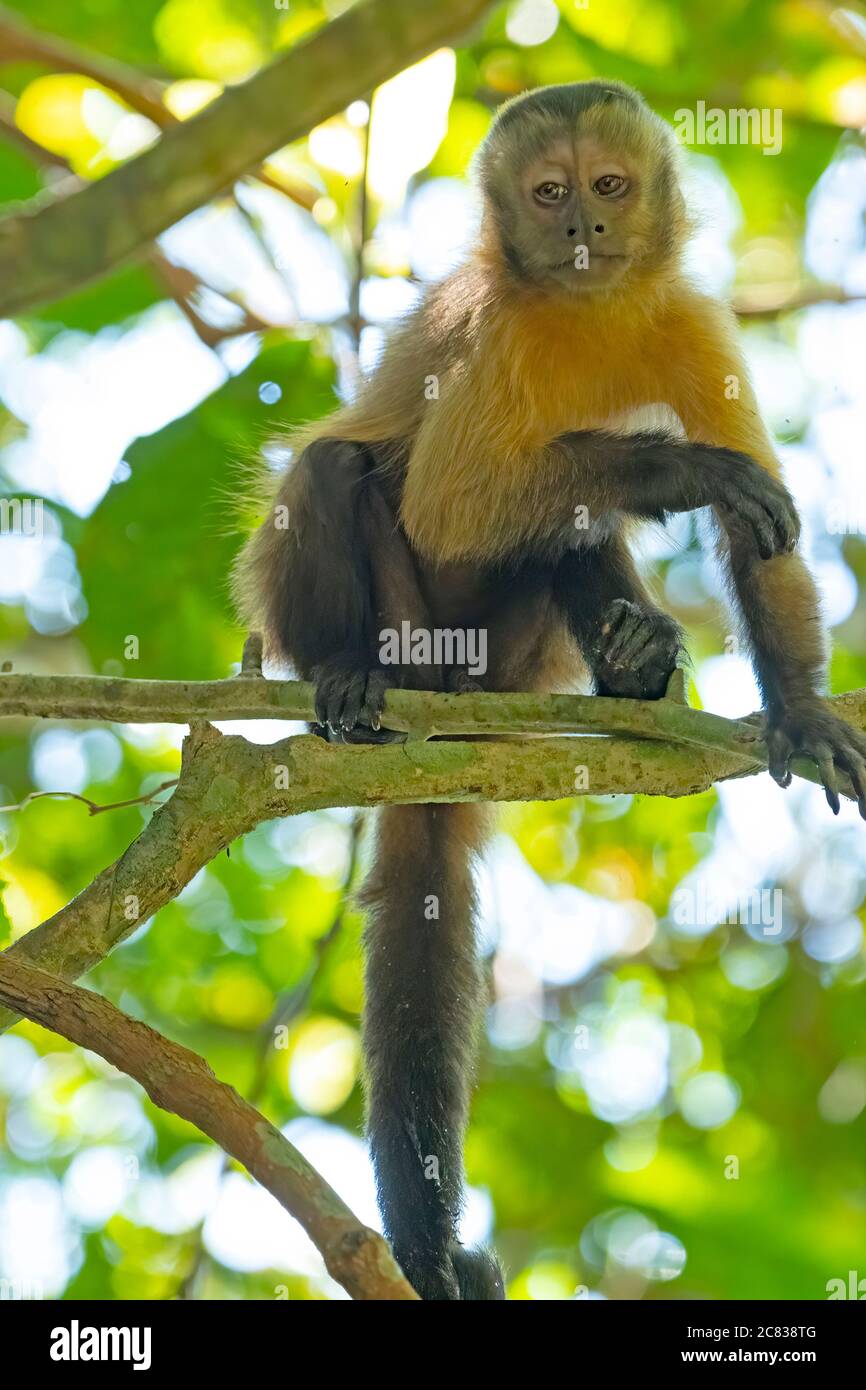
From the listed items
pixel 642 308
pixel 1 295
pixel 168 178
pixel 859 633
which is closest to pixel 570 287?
pixel 642 308

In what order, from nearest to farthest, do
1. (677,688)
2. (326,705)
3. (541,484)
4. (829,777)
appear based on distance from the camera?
(829,777), (677,688), (326,705), (541,484)

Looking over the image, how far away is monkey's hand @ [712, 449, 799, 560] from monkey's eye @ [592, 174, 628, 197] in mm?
1542

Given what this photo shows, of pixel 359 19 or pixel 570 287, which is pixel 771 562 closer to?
pixel 570 287

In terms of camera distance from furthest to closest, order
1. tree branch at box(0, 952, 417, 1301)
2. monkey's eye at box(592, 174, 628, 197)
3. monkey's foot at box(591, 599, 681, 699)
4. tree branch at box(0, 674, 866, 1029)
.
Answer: monkey's eye at box(592, 174, 628, 197) < monkey's foot at box(591, 599, 681, 699) < tree branch at box(0, 674, 866, 1029) < tree branch at box(0, 952, 417, 1301)

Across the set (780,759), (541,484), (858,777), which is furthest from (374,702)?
(858,777)

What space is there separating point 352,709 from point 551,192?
264 cm

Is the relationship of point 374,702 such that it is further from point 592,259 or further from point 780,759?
point 592,259

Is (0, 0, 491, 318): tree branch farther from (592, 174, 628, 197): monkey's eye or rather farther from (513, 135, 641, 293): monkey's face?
(592, 174, 628, 197): monkey's eye

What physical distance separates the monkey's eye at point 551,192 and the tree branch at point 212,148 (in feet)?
7.16

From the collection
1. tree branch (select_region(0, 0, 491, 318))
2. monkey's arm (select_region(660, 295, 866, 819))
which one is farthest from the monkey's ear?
tree branch (select_region(0, 0, 491, 318))

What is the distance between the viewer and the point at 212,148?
180 inches

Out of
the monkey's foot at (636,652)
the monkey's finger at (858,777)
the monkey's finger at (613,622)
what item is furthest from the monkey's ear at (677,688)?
the monkey's finger at (858,777)

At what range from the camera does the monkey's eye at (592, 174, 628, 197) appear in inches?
282

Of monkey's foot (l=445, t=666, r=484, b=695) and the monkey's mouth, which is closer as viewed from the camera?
the monkey's mouth
